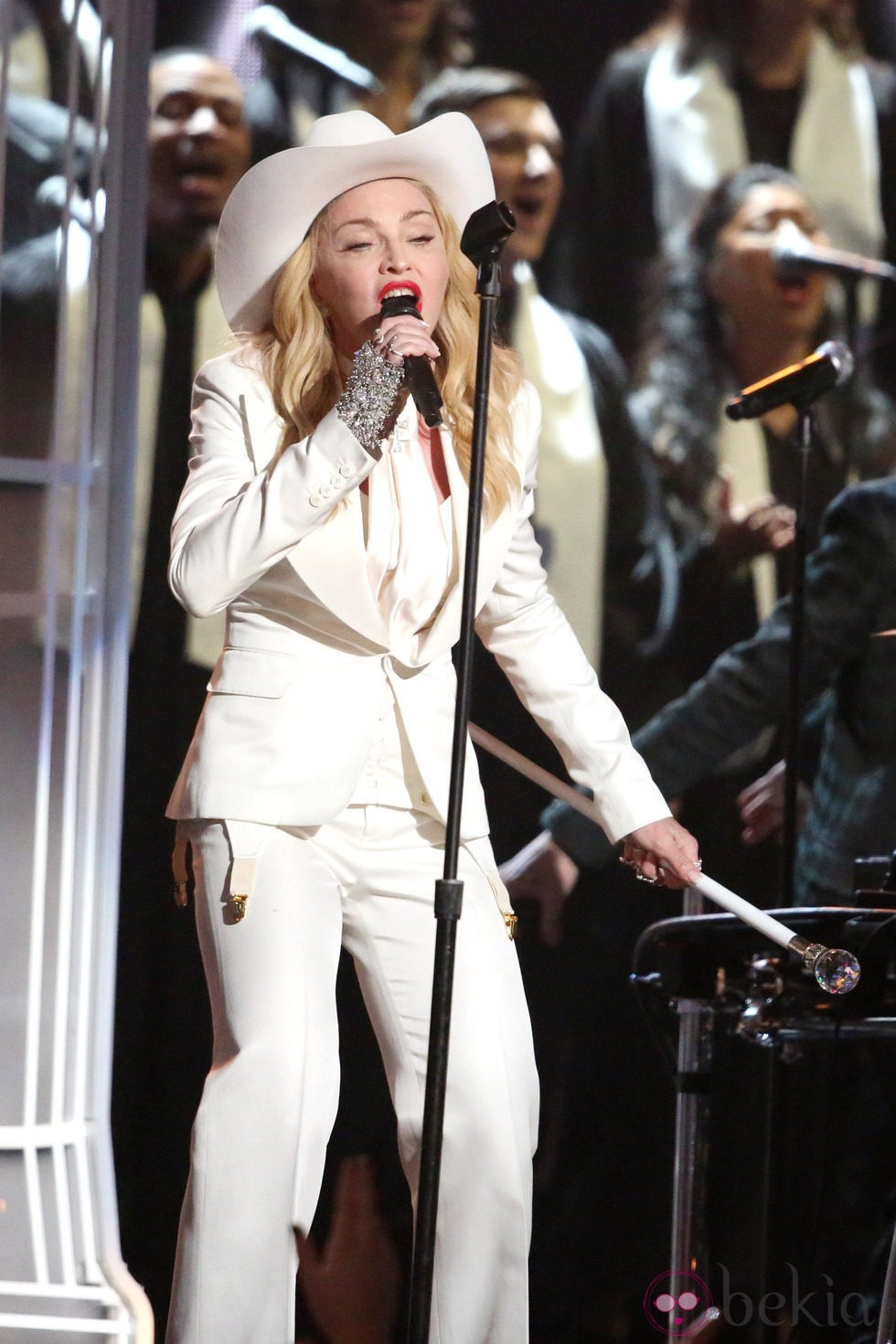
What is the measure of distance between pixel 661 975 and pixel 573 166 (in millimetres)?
2039

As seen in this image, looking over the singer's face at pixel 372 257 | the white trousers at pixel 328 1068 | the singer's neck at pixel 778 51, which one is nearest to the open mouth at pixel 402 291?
the singer's face at pixel 372 257

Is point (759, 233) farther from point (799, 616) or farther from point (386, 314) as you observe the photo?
point (386, 314)

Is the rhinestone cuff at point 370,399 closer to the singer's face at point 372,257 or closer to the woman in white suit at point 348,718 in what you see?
the woman in white suit at point 348,718

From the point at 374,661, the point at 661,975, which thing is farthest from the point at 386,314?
the point at 661,975

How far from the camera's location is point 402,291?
1774 millimetres

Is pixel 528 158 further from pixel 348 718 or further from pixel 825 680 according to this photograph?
pixel 348 718

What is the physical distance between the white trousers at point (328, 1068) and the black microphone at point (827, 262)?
2229 mm

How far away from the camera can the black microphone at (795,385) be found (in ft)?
9.68

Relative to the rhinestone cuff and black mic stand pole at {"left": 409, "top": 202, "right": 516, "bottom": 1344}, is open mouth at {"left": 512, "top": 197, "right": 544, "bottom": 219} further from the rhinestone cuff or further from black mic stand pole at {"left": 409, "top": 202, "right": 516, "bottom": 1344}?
the rhinestone cuff

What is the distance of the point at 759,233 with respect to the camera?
3.62m

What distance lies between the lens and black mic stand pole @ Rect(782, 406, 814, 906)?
2.91m

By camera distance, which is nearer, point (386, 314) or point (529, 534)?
point (386, 314)

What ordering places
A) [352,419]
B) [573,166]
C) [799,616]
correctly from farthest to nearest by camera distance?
[573,166] < [799,616] < [352,419]
